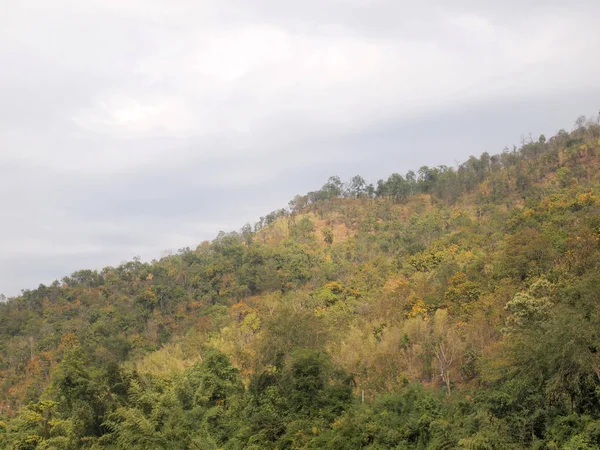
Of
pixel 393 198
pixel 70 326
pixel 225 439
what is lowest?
pixel 225 439

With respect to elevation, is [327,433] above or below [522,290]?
below

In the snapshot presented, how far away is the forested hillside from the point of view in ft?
52.5

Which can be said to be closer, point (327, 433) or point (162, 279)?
point (327, 433)

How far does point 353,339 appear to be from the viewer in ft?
97.2

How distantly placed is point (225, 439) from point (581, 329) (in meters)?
13.7

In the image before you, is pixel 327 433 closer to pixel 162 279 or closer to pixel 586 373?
pixel 586 373

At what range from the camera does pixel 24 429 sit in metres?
22.5

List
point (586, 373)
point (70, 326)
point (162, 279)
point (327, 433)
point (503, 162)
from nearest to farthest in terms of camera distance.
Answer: point (586, 373)
point (327, 433)
point (70, 326)
point (162, 279)
point (503, 162)

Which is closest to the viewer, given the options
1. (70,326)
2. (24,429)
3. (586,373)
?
(586,373)

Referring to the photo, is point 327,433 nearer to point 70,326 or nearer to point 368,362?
point 368,362

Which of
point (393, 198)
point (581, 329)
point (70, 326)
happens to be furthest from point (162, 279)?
point (581, 329)

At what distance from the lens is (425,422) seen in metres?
16.6

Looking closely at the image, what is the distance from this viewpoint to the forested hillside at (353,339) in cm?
1600

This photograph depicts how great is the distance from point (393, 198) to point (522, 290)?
47294 millimetres
